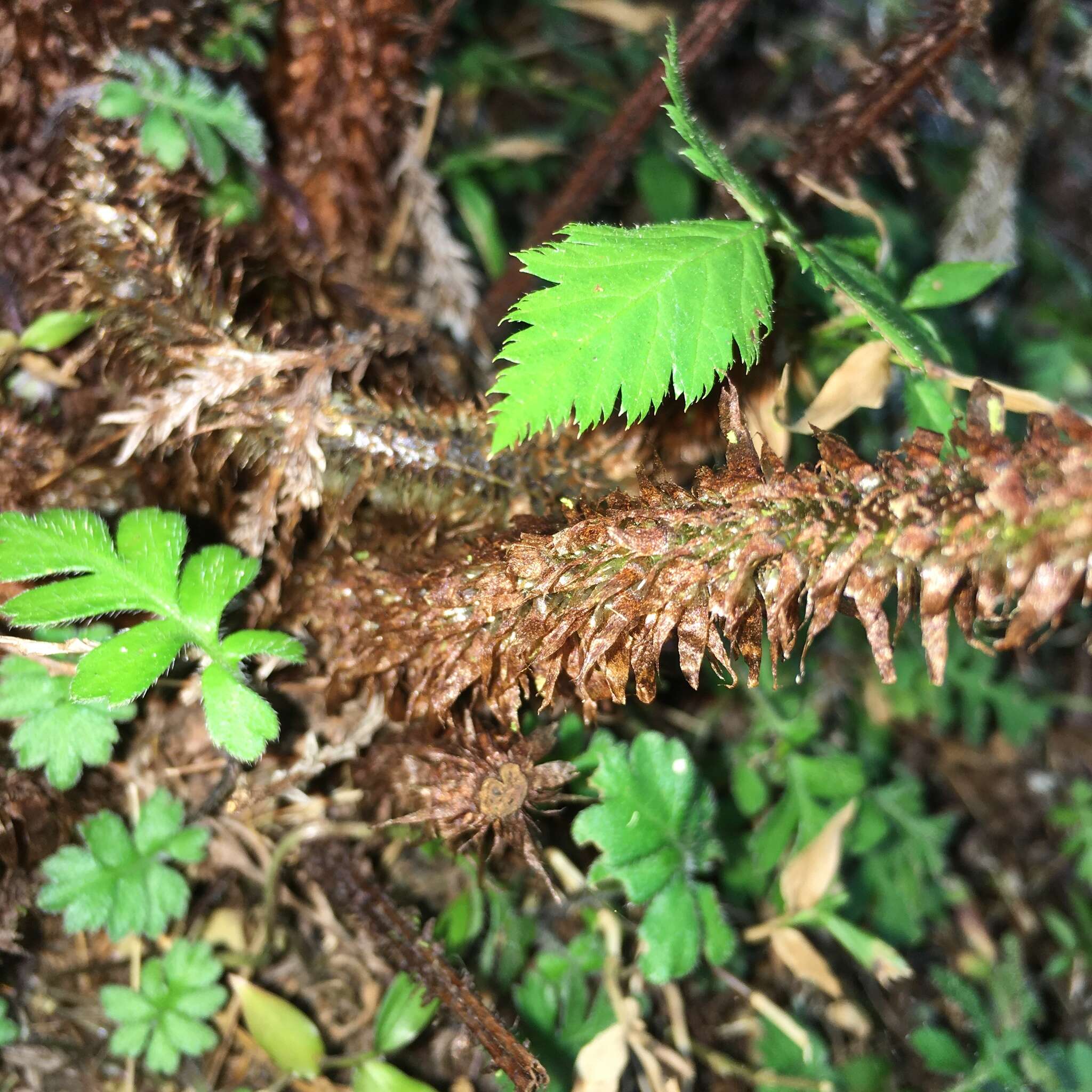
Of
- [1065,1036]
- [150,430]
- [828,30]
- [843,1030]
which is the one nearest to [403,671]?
[150,430]

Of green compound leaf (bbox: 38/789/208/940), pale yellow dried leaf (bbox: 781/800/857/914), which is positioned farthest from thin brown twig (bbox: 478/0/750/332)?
pale yellow dried leaf (bbox: 781/800/857/914)

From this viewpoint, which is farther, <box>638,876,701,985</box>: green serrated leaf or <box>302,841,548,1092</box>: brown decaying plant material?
<box>638,876,701,985</box>: green serrated leaf

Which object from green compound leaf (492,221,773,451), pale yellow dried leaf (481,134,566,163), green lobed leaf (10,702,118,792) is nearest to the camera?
green compound leaf (492,221,773,451)

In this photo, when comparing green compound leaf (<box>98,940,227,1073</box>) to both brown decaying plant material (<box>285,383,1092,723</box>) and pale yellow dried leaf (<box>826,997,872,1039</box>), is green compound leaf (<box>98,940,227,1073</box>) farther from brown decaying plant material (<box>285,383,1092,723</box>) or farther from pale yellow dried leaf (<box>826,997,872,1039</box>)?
pale yellow dried leaf (<box>826,997,872,1039</box>)

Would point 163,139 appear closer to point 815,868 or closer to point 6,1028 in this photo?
point 6,1028

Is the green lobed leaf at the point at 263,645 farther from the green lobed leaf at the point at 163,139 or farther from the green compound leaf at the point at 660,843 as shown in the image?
the green lobed leaf at the point at 163,139

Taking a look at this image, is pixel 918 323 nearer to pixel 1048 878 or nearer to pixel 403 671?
pixel 403 671

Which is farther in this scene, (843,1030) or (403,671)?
(843,1030)

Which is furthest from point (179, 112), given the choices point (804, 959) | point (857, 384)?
point (804, 959)
